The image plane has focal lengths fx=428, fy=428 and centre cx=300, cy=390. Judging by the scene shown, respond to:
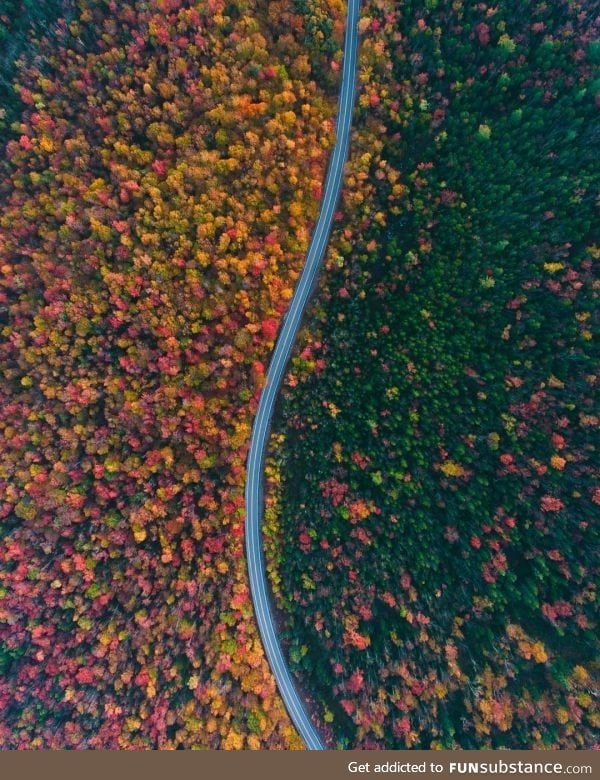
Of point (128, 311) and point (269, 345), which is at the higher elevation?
point (269, 345)

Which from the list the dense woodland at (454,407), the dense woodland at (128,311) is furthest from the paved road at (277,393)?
the dense woodland at (128,311)

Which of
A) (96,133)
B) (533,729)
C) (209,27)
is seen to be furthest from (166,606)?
(209,27)

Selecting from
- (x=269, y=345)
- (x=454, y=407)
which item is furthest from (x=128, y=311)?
(x=454, y=407)

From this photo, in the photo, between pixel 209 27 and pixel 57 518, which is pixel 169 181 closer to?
pixel 209 27

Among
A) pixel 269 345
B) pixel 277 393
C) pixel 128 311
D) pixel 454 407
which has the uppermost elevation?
pixel 454 407

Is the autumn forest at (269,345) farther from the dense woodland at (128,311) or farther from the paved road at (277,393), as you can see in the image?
the paved road at (277,393)

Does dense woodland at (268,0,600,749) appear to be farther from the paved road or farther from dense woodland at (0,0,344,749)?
dense woodland at (0,0,344,749)

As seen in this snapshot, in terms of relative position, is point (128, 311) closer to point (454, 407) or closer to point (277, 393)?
point (277, 393)

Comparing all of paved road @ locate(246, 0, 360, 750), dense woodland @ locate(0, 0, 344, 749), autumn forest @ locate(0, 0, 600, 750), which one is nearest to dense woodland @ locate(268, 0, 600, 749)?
autumn forest @ locate(0, 0, 600, 750)
